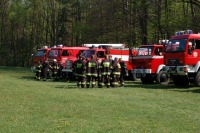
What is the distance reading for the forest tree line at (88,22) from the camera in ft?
111

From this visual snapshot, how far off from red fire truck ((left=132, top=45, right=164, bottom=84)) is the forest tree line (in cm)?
1010

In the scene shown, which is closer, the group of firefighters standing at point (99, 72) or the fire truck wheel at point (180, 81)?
the group of firefighters standing at point (99, 72)

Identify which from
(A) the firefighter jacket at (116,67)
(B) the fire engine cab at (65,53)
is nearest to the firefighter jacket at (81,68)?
(A) the firefighter jacket at (116,67)

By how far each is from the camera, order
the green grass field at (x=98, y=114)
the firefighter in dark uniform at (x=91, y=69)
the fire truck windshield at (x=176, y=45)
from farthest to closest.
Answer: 1. the firefighter in dark uniform at (x=91, y=69)
2. the fire truck windshield at (x=176, y=45)
3. the green grass field at (x=98, y=114)

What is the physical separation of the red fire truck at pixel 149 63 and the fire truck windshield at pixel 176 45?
7.71 feet

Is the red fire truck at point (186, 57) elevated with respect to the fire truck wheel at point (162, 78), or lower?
elevated

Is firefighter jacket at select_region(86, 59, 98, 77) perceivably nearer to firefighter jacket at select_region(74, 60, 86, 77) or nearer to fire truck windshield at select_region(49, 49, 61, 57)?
firefighter jacket at select_region(74, 60, 86, 77)

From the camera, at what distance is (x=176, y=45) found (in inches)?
714

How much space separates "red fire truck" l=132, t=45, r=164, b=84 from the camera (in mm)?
20781

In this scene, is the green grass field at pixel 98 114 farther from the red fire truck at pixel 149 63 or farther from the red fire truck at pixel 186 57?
the red fire truck at pixel 149 63

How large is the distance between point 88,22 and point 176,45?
25.6m

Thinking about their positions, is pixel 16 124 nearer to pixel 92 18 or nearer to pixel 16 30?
pixel 92 18

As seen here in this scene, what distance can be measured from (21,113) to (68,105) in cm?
189

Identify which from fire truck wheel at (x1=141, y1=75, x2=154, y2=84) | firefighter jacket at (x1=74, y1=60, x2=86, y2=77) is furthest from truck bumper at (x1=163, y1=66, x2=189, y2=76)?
firefighter jacket at (x1=74, y1=60, x2=86, y2=77)
